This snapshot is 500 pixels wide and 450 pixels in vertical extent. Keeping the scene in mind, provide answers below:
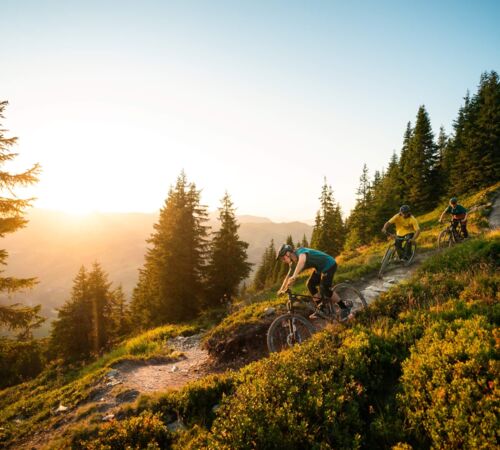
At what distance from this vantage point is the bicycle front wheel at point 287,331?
7828 mm

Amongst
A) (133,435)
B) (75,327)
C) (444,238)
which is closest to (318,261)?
(133,435)

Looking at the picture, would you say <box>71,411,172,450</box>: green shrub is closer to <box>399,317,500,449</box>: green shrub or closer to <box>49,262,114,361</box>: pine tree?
<box>399,317,500,449</box>: green shrub

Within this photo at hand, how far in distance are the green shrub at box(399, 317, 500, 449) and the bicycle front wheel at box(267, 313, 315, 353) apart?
9.88ft

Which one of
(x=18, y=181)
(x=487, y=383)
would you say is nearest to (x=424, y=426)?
(x=487, y=383)

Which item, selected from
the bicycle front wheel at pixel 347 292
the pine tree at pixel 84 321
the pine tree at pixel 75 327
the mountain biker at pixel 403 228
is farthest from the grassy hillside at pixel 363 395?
the pine tree at pixel 75 327

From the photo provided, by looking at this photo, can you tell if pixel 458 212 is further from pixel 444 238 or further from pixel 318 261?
pixel 318 261

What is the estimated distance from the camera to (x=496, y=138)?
3438 cm

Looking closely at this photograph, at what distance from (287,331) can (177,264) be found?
17.0 meters

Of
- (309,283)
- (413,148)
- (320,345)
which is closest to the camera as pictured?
(320,345)

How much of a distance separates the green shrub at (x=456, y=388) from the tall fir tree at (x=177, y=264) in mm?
20081

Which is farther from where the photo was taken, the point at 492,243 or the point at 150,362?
the point at 150,362

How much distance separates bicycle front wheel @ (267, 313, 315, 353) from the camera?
783cm

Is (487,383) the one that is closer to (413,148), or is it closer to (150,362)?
(150,362)

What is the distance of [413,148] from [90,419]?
47889mm
